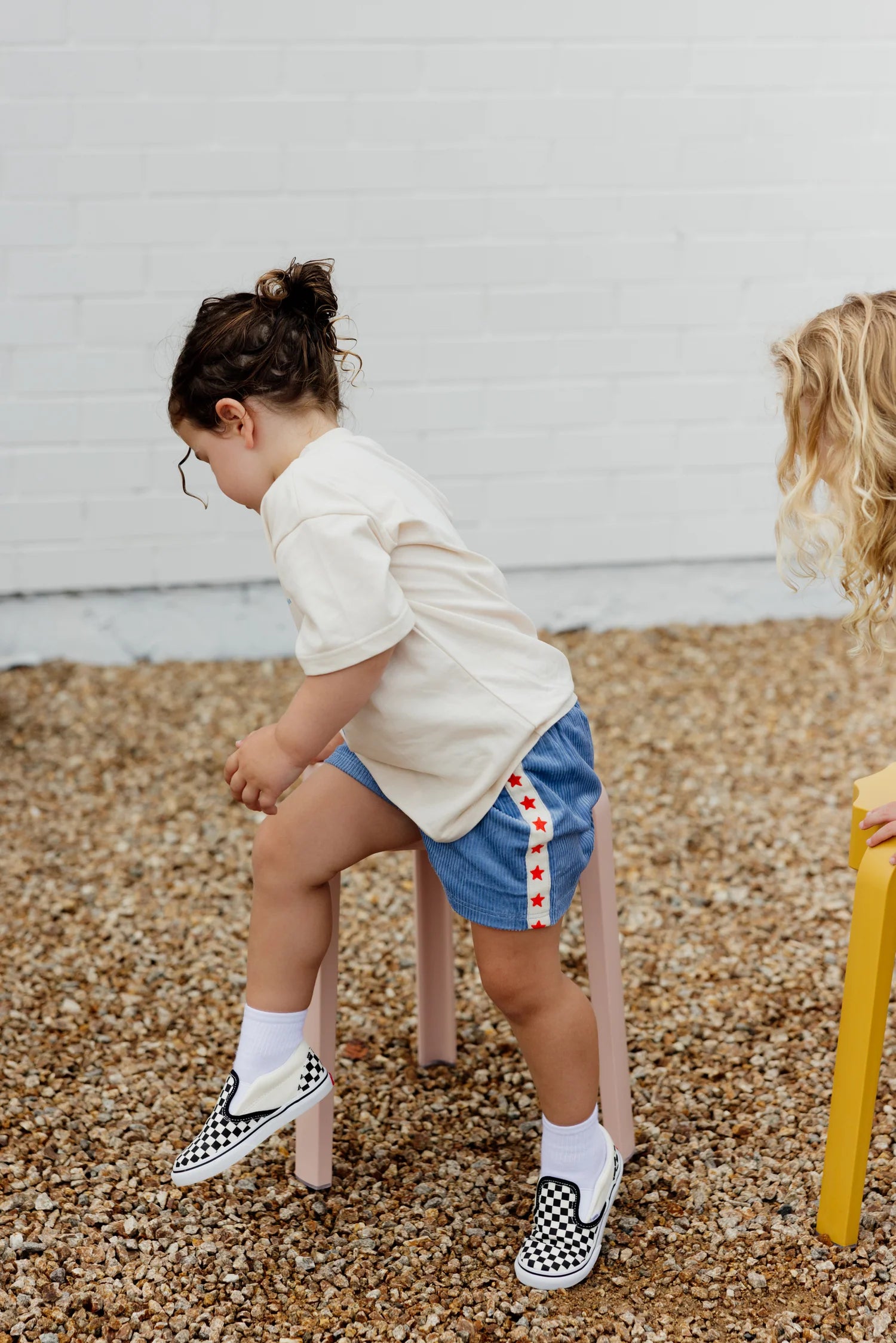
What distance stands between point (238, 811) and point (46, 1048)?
98 centimetres

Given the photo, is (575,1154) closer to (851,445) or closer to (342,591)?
(342,591)

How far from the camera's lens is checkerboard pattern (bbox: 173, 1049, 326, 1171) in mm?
1550

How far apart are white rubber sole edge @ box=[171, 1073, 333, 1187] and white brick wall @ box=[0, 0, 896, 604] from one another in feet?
7.99

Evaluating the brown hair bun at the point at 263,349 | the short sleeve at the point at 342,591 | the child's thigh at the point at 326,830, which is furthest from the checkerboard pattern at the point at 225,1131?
the brown hair bun at the point at 263,349

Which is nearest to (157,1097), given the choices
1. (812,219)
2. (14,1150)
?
(14,1150)

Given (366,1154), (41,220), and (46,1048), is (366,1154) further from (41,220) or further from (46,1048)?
(41,220)

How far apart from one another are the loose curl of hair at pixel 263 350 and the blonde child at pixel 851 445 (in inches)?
22.9

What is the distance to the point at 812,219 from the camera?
3.89m

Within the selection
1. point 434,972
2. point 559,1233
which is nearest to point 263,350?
point 434,972

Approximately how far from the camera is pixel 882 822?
1.59 metres

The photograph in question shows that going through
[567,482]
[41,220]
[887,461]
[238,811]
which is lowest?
[238,811]

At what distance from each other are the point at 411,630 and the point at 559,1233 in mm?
791

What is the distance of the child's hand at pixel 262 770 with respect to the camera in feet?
4.90

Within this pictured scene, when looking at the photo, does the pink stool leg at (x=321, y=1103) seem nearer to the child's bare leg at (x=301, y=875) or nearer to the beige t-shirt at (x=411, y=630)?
the child's bare leg at (x=301, y=875)
